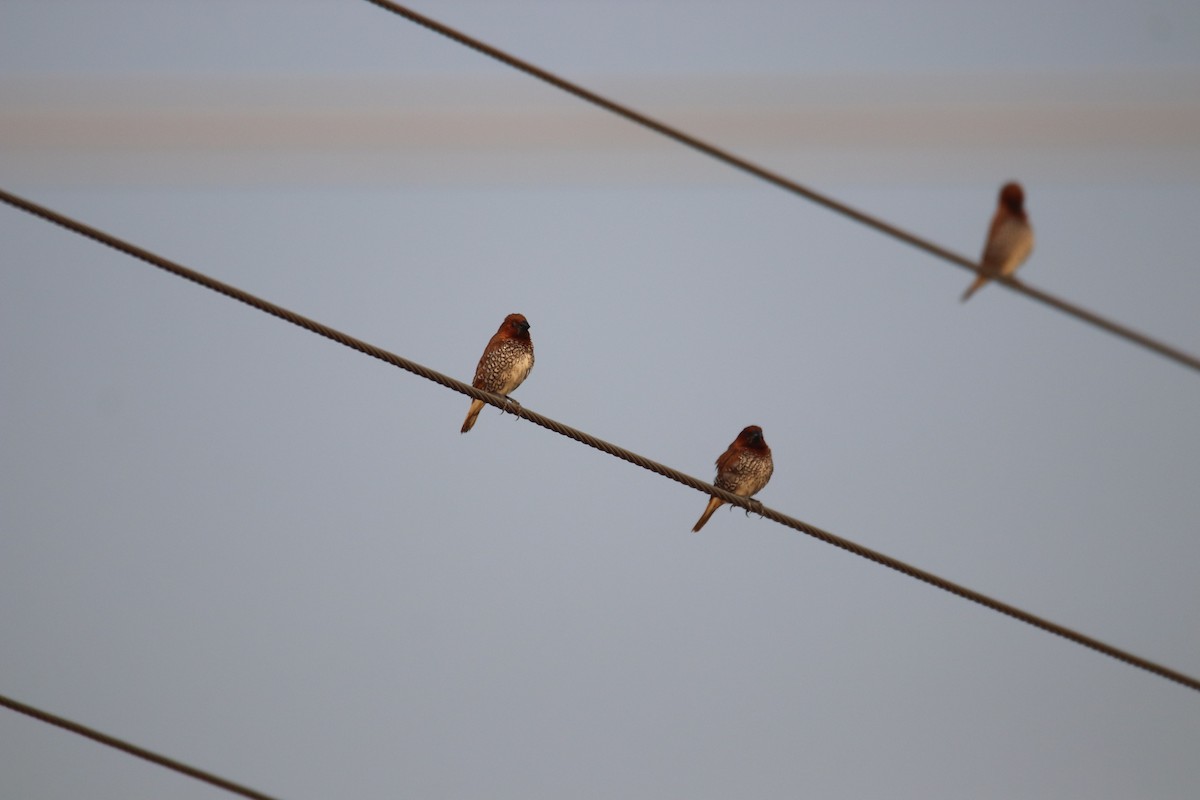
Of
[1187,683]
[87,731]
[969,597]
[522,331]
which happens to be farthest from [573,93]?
[522,331]

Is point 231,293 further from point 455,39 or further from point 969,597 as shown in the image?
point 969,597

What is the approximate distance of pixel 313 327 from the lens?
6051 mm

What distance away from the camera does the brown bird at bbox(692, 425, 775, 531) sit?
445 inches

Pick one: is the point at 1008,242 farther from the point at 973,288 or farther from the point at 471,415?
the point at 471,415

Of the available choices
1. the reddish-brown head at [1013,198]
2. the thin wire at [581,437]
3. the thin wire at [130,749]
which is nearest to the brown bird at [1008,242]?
the reddish-brown head at [1013,198]

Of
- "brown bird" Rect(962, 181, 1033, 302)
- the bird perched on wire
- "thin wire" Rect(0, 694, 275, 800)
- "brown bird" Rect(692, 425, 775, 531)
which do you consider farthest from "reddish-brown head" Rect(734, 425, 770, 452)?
"thin wire" Rect(0, 694, 275, 800)

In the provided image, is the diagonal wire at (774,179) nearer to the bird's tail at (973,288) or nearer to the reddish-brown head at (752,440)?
the bird's tail at (973,288)

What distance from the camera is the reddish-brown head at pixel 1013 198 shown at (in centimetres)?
903

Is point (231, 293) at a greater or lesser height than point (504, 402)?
lesser

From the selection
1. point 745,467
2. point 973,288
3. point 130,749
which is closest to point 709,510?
point 745,467

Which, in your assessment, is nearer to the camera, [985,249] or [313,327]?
[313,327]

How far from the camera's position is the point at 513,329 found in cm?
1111

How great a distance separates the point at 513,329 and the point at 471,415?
79cm

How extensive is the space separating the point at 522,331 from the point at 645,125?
18.0ft
